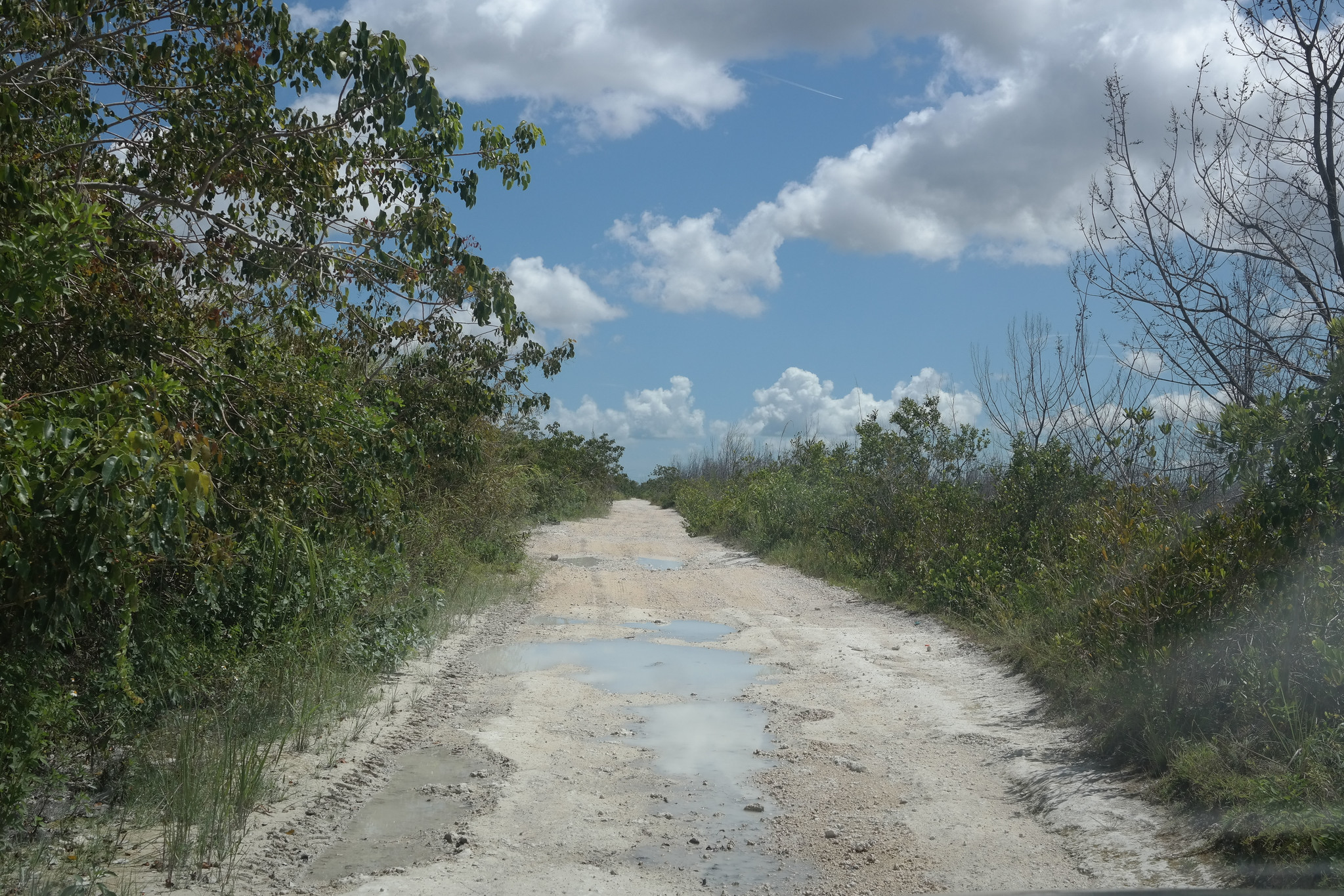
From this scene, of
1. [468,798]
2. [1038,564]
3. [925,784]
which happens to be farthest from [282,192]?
[1038,564]

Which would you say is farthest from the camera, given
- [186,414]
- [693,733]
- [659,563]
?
[659,563]

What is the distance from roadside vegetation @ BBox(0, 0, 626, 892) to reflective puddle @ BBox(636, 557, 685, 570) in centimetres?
1262

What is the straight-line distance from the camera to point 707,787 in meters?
6.07

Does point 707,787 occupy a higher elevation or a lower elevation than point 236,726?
lower

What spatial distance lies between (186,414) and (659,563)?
17.7 m

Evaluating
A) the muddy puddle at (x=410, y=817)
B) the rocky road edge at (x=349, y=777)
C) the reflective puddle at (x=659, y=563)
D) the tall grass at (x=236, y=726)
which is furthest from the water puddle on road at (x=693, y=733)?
the reflective puddle at (x=659, y=563)

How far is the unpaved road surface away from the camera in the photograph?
475 centimetres

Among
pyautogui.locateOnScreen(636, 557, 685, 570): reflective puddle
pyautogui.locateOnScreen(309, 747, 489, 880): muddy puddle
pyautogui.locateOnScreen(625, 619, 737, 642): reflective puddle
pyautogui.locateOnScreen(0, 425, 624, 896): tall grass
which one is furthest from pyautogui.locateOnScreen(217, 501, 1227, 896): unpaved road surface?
pyautogui.locateOnScreen(636, 557, 685, 570): reflective puddle

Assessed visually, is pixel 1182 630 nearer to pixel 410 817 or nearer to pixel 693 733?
pixel 693 733

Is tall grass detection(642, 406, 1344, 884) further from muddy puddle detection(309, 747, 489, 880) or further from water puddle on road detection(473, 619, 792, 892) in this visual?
muddy puddle detection(309, 747, 489, 880)

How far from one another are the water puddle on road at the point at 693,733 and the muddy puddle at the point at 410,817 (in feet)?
3.57

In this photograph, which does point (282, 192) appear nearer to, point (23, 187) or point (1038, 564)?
point (23, 187)

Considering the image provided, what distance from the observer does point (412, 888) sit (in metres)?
4.48

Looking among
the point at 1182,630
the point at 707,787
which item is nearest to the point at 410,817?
the point at 707,787
